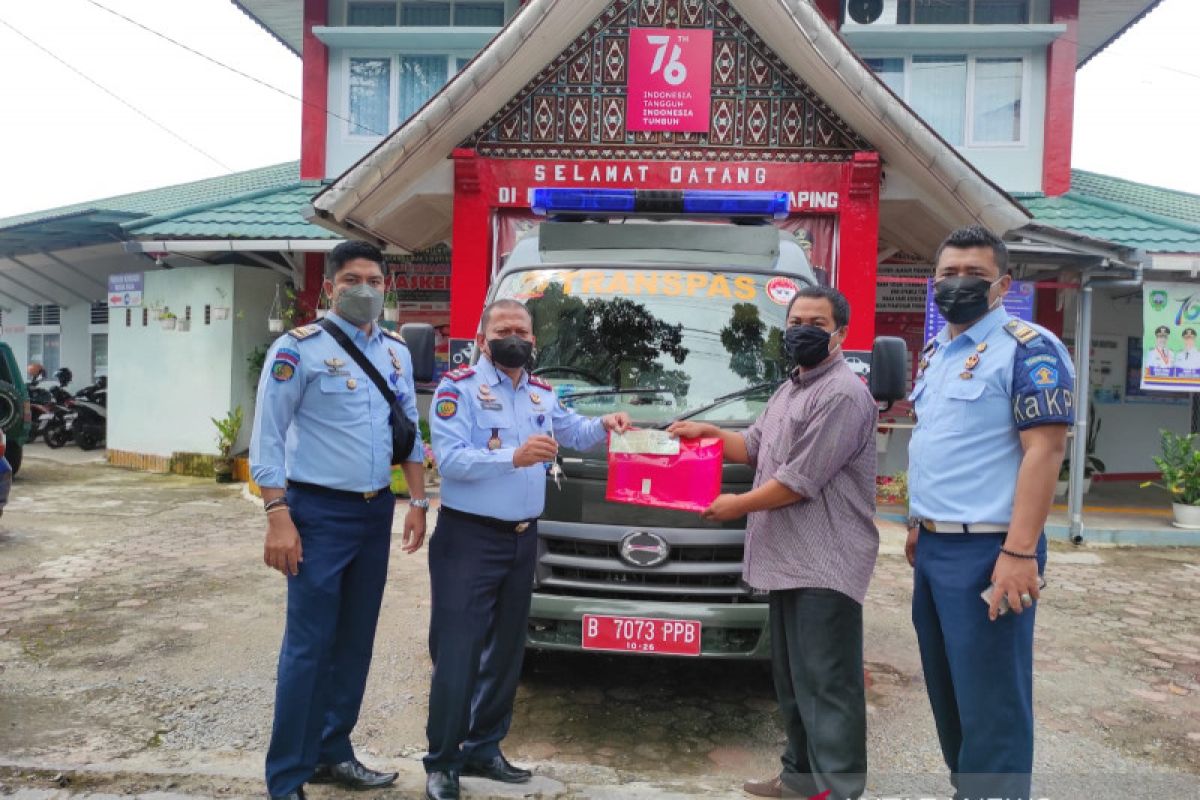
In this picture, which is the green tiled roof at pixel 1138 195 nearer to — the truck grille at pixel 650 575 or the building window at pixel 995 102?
the building window at pixel 995 102

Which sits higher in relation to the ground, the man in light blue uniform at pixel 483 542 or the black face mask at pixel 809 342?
the black face mask at pixel 809 342

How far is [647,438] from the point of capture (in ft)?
10.2

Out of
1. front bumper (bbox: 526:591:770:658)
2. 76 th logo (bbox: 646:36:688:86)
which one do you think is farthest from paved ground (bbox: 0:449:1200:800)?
76 th logo (bbox: 646:36:688:86)

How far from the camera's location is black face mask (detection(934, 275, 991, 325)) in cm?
271

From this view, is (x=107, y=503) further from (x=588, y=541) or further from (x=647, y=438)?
(x=647, y=438)

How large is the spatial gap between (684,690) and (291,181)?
1147 cm

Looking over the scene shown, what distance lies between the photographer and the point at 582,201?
4664 millimetres

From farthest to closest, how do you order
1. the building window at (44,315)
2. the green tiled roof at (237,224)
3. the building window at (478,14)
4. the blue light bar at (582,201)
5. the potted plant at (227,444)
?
the building window at (44,315) < the building window at (478,14) < the potted plant at (227,444) < the green tiled roof at (237,224) < the blue light bar at (582,201)

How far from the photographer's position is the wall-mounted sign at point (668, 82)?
6.84 m

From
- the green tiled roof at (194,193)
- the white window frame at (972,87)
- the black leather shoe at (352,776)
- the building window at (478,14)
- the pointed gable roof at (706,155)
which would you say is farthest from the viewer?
the green tiled roof at (194,193)

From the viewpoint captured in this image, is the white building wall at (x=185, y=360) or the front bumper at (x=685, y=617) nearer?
the front bumper at (x=685, y=617)

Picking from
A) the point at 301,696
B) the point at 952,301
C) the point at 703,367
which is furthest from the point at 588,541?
the point at 952,301

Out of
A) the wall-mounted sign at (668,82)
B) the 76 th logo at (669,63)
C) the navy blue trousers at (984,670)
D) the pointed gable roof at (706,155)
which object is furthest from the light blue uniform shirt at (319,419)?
the 76 th logo at (669,63)

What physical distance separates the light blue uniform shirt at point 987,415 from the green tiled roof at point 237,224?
8.90 meters
